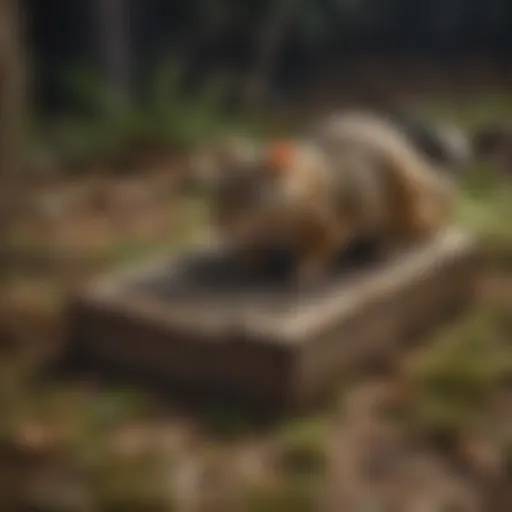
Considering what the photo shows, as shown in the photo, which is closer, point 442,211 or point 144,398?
point 144,398

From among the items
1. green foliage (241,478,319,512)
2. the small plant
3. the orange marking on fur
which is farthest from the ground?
the small plant

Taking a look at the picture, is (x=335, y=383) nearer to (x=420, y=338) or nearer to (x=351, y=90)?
(x=420, y=338)

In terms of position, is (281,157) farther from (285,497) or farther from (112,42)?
(112,42)

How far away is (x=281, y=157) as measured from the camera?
1868 millimetres

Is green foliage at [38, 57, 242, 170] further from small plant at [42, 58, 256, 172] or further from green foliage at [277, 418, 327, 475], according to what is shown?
green foliage at [277, 418, 327, 475]

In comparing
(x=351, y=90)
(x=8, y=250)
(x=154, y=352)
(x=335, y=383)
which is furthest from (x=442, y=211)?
(x=351, y=90)

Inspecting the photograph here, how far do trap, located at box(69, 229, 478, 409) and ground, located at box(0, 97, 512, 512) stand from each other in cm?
5

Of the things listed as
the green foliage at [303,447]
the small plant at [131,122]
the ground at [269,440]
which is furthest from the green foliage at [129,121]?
the green foliage at [303,447]

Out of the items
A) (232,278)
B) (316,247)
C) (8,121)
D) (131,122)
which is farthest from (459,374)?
(131,122)

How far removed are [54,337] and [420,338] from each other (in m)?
0.69

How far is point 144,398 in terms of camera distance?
185 centimetres

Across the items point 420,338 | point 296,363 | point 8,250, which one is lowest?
point 296,363

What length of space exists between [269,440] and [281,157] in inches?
19.0

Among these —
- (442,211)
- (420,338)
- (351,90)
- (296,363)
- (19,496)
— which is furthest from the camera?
(351,90)
